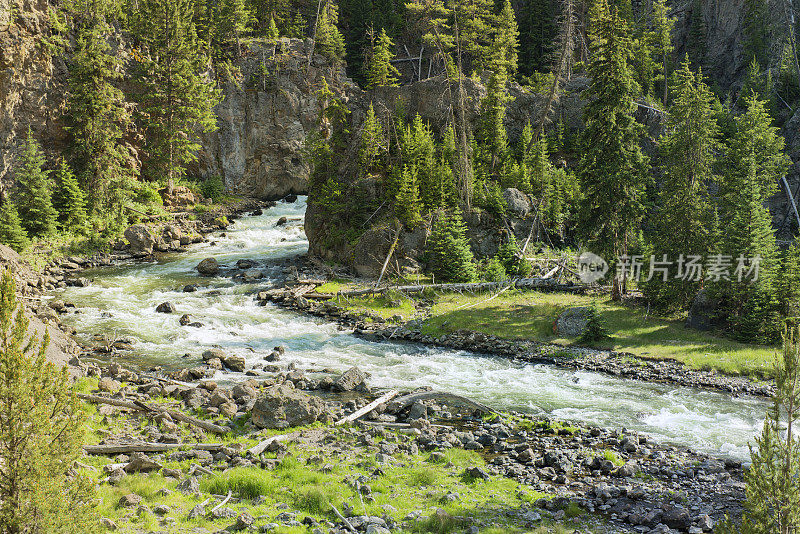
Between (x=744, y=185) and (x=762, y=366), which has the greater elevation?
(x=744, y=185)

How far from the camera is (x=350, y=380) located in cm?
1914

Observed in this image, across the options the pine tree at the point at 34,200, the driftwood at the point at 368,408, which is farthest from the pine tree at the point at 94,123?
the driftwood at the point at 368,408

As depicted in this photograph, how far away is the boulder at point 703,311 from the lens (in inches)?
993

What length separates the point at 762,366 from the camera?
68.4 ft

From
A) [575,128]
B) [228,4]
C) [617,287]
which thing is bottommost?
[617,287]

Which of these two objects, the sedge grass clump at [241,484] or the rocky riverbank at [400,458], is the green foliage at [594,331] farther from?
the sedge grass clump at [241,484]

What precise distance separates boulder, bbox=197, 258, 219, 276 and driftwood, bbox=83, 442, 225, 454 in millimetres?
25482

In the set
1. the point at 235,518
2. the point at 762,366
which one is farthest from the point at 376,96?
the point at 235,518

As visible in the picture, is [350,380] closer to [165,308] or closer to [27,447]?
[27,447]

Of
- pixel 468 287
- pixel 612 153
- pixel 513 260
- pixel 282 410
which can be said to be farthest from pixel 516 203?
pixel 282 410

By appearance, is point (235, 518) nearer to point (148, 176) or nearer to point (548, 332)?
point (548, 332)

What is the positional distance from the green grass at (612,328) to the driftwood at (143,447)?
1491cm

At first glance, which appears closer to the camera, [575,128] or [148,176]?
[575,128]

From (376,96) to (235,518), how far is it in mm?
40200
